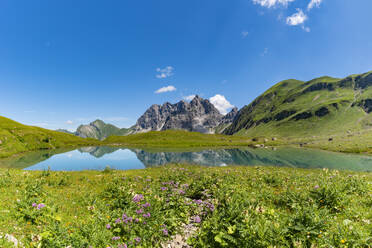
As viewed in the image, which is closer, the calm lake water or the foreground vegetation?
the foreground vegetation

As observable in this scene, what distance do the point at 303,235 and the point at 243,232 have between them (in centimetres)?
176

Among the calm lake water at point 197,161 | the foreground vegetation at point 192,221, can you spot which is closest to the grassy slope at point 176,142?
the calm lake water at point 197,161

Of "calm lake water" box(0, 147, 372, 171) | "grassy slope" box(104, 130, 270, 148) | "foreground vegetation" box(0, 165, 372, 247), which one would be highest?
"foreground vegetation" box(0, 165, 372, 247)

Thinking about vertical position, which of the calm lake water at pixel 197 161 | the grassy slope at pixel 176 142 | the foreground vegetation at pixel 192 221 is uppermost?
the foreground vegetation at pixel 192 221

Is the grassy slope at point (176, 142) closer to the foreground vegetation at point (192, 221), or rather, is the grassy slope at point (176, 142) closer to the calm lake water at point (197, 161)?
the calm lake water at point (197, 161)

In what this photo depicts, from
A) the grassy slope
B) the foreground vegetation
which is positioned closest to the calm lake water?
the foreground vegetation

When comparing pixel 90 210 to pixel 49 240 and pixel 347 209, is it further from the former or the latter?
pixel 347 209

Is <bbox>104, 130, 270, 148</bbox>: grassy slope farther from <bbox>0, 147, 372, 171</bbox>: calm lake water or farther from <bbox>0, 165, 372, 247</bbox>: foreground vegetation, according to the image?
<bbox>0, 165, 372, 247</bbox>: foreground vegetation

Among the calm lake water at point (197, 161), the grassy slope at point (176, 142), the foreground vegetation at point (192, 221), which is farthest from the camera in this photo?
the grassy slope at point (176, 142)

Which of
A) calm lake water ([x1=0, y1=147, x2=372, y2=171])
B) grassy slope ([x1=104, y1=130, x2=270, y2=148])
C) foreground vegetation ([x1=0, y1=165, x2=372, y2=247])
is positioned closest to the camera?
foreground vegetation ([x1=0, y1=165, x2=372, y2=247])

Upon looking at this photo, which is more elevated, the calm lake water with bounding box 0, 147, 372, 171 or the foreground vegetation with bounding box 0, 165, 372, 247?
the foreground vegetation with bounding box 0, 165, 372, 247

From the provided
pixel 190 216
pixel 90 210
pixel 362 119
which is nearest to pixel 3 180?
pixel 90 210

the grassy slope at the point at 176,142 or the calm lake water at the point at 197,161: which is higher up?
the grassy slope at the point at 176,142

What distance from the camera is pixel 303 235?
4789mm
